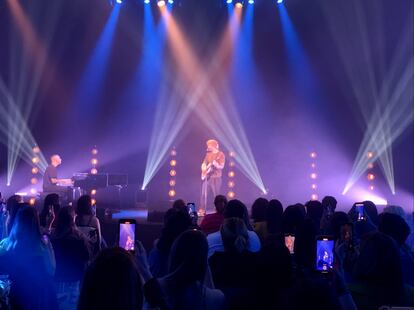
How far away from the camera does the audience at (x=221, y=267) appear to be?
1.66 m

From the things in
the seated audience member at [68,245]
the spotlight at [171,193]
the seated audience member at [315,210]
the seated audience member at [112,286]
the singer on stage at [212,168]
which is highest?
the singer on stage at [212,168]

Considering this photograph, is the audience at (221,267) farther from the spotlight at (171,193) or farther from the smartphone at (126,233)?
the spotlight at (171,193)

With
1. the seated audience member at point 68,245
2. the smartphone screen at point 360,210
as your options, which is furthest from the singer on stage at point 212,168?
the seated audience member at point 68,245

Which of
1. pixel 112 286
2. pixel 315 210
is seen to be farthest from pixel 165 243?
pixel 315 210

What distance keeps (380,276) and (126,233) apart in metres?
1.86

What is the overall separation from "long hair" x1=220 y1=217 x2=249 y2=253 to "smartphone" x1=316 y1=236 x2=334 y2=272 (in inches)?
20.1

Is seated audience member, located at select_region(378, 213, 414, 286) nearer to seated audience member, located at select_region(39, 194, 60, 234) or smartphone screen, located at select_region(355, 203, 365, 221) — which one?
smartphone screen, located at select_region(355, 203, 365, 221)

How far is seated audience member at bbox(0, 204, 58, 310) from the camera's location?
3.42m

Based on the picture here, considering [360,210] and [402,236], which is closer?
[402,236]

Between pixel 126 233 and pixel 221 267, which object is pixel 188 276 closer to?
pixel 221 267

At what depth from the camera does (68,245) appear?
4.39 meters

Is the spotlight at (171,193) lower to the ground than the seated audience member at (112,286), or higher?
higher

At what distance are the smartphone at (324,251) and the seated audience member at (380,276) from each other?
51 cm

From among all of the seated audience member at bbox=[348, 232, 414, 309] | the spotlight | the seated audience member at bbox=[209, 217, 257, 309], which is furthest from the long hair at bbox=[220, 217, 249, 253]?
the spotlight
